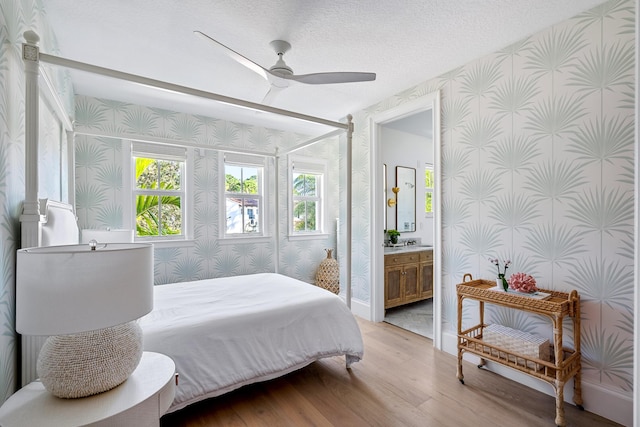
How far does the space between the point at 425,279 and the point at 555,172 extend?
7.80 feet

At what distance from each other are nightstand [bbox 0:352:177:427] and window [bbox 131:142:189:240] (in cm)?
280

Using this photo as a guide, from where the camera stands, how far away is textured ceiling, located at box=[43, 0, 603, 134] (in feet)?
6.23

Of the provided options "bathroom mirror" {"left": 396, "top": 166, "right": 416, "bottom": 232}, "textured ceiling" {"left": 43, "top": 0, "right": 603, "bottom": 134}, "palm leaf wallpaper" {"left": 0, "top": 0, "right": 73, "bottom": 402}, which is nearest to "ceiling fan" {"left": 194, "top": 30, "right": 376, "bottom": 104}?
"textured ceiling" {"left": 43, "top": 0, "right": 603, "bottom": 134}

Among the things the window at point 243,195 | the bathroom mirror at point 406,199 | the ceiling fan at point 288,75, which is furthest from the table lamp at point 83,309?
the bathroom mirror at point 406,199

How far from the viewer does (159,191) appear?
371 centimetres

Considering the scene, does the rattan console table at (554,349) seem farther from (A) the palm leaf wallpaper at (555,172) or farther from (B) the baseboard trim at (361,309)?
(B) the baseboard trim at (361,309)

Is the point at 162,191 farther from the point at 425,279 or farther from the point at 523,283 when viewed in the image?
the point at 523,283

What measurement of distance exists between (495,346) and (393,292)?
1.70m

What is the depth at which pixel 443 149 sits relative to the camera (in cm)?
285

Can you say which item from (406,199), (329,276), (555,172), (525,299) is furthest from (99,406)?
(406,199)

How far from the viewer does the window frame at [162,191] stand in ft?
11.5

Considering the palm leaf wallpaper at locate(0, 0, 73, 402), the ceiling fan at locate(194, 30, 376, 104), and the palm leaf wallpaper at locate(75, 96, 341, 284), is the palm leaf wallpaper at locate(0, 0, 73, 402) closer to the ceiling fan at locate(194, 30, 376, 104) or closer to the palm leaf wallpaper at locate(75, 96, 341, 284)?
the ceiling fan at locate(194, 30, 376, 104)

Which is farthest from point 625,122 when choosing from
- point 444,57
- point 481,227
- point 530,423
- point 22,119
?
point 22,119

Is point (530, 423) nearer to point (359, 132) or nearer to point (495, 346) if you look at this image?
point (495, 346)
